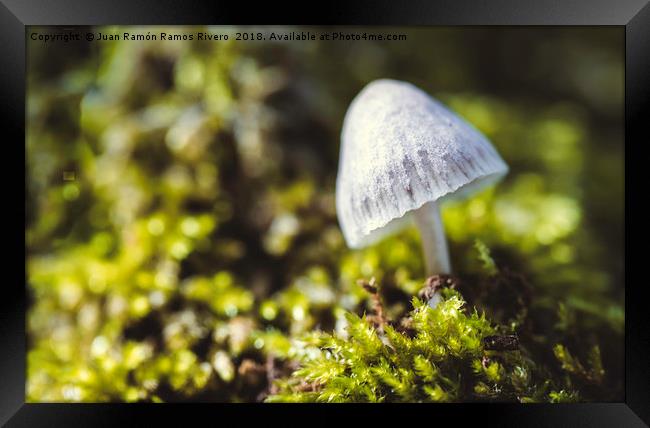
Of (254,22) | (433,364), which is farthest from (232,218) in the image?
(433,364)

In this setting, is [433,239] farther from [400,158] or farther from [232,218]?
[232,218]

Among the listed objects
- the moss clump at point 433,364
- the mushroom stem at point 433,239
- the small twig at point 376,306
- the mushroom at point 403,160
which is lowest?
the moss clump at point 433,364

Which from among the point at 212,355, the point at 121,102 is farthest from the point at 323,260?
the point at 121,102

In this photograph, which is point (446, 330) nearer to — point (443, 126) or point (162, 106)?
point (443, 126)

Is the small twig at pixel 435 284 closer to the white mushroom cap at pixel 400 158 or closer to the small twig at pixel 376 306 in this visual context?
the small twig at pixel 376 306

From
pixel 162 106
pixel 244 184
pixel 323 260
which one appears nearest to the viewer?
pixel 323 260

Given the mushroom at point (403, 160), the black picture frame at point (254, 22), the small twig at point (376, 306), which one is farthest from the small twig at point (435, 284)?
the black picture frame at point (254, 22)
